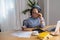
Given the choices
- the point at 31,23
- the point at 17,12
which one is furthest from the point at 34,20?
the point at 17,12

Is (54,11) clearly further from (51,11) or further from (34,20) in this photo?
(34,20)

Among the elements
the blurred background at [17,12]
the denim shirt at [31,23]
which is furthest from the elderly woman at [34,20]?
the blurred background at [17,12]

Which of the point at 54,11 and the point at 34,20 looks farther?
the point at 54,11

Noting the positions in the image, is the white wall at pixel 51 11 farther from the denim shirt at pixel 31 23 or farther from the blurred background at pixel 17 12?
the denim shirt at pixel 31 23

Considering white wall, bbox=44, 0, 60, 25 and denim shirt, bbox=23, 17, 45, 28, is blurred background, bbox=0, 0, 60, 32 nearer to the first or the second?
white wall, bbox=44, 0, 60, 25

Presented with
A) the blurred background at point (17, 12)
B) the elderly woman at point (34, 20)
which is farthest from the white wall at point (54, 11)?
the elderly woman at point (34, 20)

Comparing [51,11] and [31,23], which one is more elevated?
[51,11]

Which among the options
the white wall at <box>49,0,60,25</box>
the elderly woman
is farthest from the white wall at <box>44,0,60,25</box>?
the elderly woman

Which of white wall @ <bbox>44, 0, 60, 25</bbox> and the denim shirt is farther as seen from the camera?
white wall @ <bbox>44, 0, 60, 25</bbox>

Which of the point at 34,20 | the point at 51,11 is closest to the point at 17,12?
the point at 51,11

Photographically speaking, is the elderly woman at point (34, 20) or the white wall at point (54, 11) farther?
the white wall at point (54, 11)

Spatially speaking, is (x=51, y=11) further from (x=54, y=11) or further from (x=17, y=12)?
(x=17, y=12)

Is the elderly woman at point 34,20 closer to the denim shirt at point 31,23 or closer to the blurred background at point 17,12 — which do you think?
the denim shirt at point 31,23

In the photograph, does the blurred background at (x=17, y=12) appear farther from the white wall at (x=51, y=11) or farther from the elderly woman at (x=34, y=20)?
the elderly woman at (x=34, y=20)
